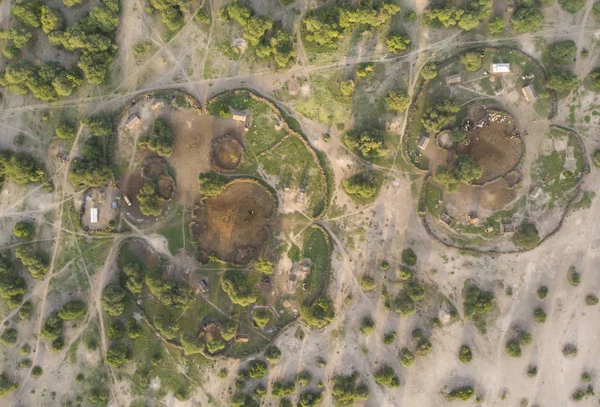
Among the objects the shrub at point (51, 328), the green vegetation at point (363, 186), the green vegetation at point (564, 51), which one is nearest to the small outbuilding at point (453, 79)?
the green vegetation at point (564, 51)

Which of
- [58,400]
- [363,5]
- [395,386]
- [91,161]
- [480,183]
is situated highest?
[363,5]

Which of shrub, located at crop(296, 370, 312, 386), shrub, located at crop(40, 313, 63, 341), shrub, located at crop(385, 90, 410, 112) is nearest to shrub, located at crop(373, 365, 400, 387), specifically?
shrub, located at crop(296, 370, 312, 386)

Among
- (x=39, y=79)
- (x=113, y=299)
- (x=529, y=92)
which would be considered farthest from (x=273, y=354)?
(x=529, y=92)

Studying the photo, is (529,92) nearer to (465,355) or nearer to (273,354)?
(465,355)

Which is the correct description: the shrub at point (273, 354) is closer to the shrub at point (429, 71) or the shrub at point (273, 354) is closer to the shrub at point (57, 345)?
the shrub at point (57, 345)

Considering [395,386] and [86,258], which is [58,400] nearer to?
[86,258]

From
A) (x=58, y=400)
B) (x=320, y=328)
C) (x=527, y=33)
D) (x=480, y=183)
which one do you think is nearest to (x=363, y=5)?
(x=527, y=33)
